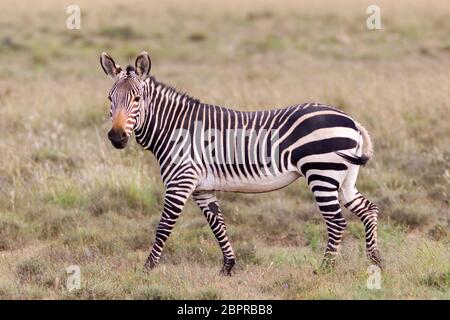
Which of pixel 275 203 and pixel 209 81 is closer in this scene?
pixel 275 203

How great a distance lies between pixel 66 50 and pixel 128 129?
18.2 meters

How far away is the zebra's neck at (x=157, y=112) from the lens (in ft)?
24.6

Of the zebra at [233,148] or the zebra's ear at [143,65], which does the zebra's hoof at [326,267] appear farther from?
the zebra's ear at [143,65]

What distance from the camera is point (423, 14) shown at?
3262 centimetres

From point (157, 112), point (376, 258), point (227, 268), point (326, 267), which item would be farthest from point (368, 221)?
point (157, 112)

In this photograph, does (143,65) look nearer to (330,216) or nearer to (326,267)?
(330,216)

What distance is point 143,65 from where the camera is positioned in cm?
734

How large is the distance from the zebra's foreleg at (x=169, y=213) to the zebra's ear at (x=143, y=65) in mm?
1115

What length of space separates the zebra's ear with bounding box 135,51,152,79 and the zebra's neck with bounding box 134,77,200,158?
0.13 meters

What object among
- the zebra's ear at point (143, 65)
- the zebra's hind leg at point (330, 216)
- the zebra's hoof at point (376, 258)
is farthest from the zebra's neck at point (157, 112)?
the zebra's hoof at point (376, 258)

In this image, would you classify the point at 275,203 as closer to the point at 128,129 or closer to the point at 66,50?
the point at 128,129

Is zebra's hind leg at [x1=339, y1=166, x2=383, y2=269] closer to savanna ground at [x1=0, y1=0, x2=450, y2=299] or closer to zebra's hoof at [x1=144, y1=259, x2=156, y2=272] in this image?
savanna ground at [x1=0, y1=0, x2=450, y2=299]

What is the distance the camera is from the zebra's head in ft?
23.0
